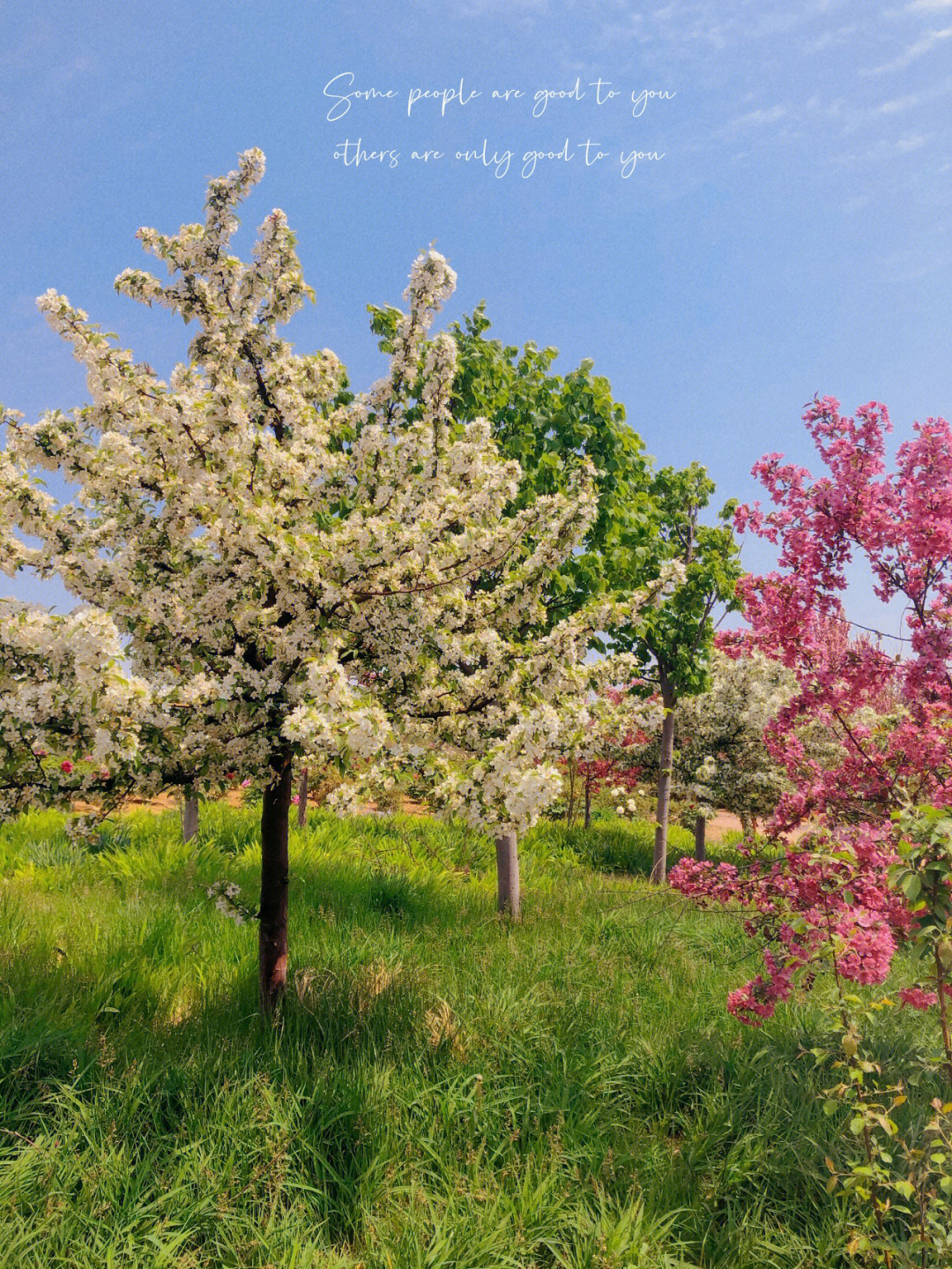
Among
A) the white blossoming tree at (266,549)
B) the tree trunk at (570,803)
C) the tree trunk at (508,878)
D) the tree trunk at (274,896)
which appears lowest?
the tree trunk at (570,803)

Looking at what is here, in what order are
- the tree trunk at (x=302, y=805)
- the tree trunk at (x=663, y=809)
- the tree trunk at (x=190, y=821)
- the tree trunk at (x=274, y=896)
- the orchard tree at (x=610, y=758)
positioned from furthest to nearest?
1. the tree trunk at (x=302, y=805)
2. the tree trunk at (x=663, y=809)
3. the tree trunk at (x=190, y=821)
4. the orchard tree at (x=610, y=758)
5. the tree trunk at (x=274, y=896)

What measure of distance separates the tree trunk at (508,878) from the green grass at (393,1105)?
5.25 feet

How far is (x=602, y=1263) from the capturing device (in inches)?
130

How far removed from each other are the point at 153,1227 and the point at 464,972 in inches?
123

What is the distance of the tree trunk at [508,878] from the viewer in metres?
9.09

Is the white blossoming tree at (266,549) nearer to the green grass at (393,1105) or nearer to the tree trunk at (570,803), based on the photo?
the green grass at (393,1105)

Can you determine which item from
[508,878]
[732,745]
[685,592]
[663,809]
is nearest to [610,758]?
[732,745]

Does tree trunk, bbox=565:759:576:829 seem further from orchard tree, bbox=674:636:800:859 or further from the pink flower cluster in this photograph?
the pink flower cluster

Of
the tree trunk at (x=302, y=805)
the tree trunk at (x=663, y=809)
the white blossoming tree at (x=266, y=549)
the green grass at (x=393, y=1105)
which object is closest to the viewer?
the green grass at (x=393, y=1105)

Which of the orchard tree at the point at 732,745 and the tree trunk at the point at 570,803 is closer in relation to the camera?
the orchard tree at the point at 732,745

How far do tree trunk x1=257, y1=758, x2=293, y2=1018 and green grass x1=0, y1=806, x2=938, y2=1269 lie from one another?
0.22 metres

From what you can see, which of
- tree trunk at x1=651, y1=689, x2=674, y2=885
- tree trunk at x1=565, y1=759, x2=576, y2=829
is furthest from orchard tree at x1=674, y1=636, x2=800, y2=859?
tree trunk at x1=565, y1=759, x2=576, y2=829

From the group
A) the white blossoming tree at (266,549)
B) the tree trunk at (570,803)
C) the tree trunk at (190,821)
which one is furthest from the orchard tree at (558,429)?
the tree trunk at (570,803)

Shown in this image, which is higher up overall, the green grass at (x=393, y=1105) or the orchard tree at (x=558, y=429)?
the orchard tree at (x=558, y=429)
